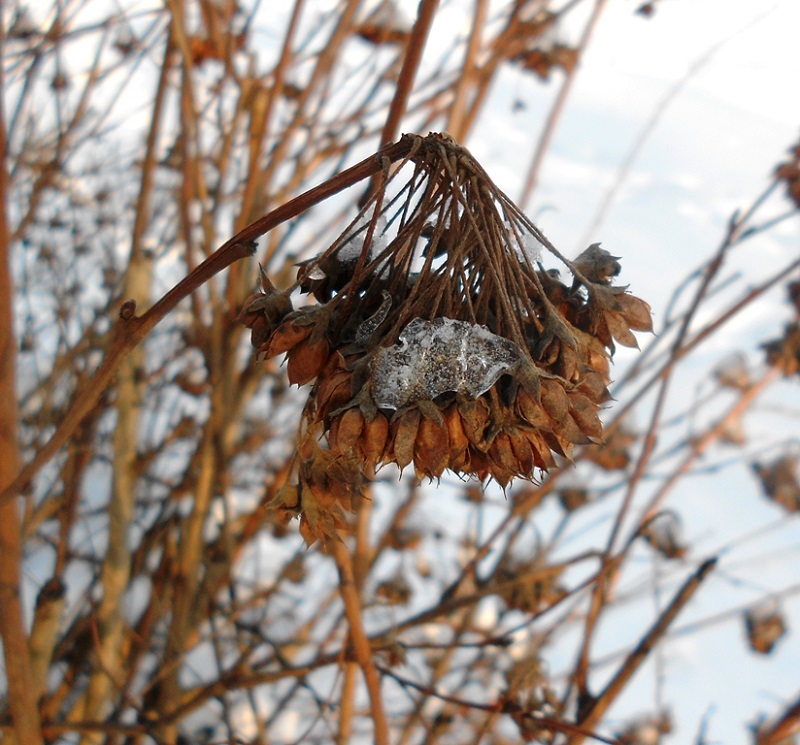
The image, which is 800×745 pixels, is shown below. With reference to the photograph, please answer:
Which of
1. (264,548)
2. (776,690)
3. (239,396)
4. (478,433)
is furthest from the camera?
(264,548)

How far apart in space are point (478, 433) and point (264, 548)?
113 inches

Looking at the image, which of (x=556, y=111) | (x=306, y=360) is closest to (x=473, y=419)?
(x=306, y=360)

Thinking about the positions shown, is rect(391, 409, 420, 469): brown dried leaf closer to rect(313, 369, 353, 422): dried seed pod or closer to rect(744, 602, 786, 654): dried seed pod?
rect(313, 369, 353, 422): dried seed pod

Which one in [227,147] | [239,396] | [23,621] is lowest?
[23,621]

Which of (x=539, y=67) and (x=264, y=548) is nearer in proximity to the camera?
(x=539, y=67)

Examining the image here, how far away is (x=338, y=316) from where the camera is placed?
712mm

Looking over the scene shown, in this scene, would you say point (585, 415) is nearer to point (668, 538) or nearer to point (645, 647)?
point (645, 647)

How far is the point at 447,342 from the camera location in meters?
0.65

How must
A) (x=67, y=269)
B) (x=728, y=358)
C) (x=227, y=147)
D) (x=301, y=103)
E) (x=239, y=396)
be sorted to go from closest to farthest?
(x=301, y=103)
(x=227, y=147)
(x=239, y=396)
(x=67, y=269)
(x=728, y=358)

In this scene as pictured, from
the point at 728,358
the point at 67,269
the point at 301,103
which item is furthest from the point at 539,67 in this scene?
the point at 67,269

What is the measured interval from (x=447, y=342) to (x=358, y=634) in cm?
52

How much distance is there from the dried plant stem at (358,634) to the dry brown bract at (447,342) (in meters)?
0.22

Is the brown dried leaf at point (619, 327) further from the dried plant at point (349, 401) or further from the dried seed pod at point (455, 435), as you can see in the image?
the dried seed pod at point (455, 435)

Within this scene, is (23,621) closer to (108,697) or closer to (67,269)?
(108,697)
